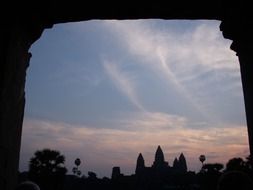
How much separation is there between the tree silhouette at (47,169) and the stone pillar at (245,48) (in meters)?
26.1

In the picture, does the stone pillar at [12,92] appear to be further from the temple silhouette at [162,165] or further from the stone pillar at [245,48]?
the temple silhouette at [162,165]

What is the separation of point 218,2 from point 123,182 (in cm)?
5775

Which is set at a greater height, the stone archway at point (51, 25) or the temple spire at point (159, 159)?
the temple spire at point (159, 159)

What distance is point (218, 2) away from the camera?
5.00 m

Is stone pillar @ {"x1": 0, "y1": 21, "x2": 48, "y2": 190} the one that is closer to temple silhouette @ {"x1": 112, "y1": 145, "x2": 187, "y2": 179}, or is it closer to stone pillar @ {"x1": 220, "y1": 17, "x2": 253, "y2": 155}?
stone pillar @ {"x1": 220, "y1": 17, "x2": 253, "y2": 155}

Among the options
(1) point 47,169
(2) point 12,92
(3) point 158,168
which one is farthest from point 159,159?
(2) point 12,92

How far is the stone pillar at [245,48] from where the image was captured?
4863 mm

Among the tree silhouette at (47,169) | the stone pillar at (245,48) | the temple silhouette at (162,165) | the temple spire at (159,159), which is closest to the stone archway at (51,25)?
the stone pillar at (245,48)

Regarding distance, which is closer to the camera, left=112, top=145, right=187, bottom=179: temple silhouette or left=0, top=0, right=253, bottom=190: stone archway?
left=0, top=0, right=253, bottom=190: stone archway

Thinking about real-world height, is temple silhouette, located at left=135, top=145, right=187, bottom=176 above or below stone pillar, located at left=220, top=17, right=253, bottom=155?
above

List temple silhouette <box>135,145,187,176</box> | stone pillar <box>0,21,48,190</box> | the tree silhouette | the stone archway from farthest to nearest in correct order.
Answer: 1. temple silhouette <box>135,145,187,176</box>
2. the tree silhouette
3. the stone archway
4. stone pillar <box>0,21,48,190</box>

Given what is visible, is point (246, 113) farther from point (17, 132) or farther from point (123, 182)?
point (123, 182)

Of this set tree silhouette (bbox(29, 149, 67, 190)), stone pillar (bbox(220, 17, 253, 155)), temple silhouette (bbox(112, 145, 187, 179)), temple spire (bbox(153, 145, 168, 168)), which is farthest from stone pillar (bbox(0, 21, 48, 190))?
temple spire (bbox(153, 145, 168, 168))

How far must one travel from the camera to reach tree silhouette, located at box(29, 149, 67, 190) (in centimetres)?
2944
